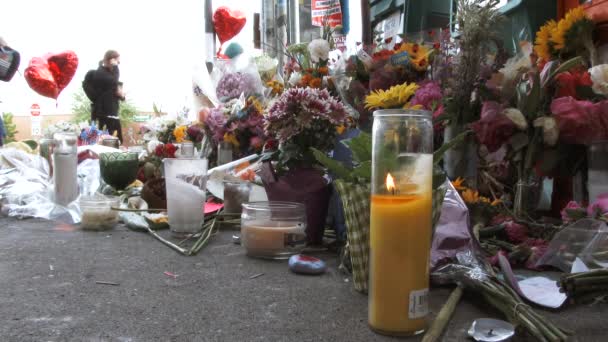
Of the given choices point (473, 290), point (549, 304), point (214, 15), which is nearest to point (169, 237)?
point (473, 290)

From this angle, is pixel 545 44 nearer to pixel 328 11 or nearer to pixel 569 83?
pixel 569 83

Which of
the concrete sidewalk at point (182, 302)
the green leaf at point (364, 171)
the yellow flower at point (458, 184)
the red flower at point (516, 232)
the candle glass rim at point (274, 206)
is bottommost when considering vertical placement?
the concrete sidewalk at point (182, 302)

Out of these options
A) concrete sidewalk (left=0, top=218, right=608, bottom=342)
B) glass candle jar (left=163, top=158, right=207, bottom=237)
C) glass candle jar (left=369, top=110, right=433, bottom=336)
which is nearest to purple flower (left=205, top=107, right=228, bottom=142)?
glass candle jar (left=163, top=158, right=207, bottom=237)

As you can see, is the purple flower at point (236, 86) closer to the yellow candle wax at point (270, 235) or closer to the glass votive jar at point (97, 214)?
the glass votive jar at point (97, 214)

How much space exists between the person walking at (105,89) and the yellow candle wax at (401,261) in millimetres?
5791

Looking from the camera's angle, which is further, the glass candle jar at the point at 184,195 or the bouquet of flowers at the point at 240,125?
the bouquet of flowers at the point at 240,125

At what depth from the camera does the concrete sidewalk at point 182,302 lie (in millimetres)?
893

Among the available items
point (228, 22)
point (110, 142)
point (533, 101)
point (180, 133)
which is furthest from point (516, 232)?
point (228, 22)

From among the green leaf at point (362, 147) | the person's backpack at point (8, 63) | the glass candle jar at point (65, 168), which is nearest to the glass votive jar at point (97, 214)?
the glass candle jar at point (65, 168)

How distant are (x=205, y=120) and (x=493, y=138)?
4.76ft

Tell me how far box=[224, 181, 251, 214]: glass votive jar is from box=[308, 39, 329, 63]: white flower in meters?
0.64

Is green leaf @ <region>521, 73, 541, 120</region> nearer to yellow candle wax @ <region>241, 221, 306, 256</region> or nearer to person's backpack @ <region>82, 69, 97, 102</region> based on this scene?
yellow candle wax @ <region>241, 221, 306, 256</region>

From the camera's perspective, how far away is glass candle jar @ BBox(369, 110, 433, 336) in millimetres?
846

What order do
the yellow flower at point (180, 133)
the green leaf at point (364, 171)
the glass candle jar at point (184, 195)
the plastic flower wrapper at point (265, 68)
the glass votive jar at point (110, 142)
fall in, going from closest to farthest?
the green leaf at point (364, 171)
the glass candle jar at point (184, 195)
the plastic flower wrapper at point (265, 68)
the yellow flower at point (180, 133)
the glass votive jar at point (110, 142)
